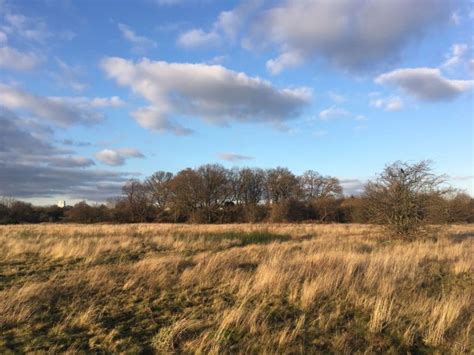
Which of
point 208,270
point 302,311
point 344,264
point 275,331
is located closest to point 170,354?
point 275,331

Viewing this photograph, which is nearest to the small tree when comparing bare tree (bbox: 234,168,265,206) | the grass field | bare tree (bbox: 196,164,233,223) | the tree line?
the grass field

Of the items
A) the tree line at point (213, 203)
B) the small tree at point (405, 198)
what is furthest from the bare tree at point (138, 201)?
the small tree at point (405, 198)

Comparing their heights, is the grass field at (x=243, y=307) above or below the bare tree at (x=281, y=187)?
below

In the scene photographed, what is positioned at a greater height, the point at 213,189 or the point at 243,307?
the point at 213,189

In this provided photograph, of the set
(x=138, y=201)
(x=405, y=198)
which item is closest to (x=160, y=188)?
(x=138, y=201)

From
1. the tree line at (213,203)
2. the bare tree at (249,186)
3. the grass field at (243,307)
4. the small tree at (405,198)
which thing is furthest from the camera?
the bare tree at (249,186)

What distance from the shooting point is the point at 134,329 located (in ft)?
18.6

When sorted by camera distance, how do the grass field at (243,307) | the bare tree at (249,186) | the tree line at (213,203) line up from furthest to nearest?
the bare tree at (249,186), the tree line at (213,203), the grass field at (243,307)

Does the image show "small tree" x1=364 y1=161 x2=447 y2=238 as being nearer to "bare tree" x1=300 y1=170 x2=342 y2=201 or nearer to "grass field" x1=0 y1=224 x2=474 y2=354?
"grass field" x1=0 y1=224 x2=474 y2=354

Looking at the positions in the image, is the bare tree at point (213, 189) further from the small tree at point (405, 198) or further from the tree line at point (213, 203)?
the small tree at point (405, 198)

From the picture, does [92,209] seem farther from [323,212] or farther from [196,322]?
[196,322]

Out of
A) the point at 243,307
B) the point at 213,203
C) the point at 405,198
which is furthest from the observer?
the point at 213,203

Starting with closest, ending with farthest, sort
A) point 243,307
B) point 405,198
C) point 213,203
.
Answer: point 243,307 < point 405,198 < point 213,203

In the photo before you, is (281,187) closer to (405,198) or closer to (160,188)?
(160,188)
